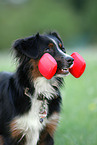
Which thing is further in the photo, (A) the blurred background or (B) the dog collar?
(A) the blurred background

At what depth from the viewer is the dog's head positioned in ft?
12.5

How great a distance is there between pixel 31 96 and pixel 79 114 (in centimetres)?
263

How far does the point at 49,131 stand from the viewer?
13.7ft

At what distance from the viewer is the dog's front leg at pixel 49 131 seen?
4.13 metres

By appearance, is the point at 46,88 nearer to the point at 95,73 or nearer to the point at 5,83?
the point at 5,83

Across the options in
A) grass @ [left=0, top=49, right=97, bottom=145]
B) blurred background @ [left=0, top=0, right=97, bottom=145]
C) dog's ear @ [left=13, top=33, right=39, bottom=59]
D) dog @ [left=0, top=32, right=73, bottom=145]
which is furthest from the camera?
blurred background @ [left=0, top=0, right=97, bottom=145]

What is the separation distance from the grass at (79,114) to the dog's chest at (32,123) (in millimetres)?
777

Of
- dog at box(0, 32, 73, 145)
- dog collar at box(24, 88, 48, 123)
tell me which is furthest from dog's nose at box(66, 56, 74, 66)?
dog collar at box(24, 88, 48, 123)

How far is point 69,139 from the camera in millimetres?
4895

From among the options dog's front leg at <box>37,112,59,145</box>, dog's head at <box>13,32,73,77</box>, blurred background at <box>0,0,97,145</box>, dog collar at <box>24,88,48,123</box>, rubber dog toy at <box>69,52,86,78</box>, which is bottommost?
dog's front leg at <box>37,112,59,145</box>

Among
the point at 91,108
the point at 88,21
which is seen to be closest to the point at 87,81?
the point at 91,108

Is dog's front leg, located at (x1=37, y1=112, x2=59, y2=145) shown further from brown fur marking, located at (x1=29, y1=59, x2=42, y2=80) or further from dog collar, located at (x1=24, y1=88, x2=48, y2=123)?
brown fur marking, located at (x1=29, y1=59, x2=42, y2=80)

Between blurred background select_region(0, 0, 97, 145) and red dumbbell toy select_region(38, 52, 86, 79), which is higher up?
blurred background select_region(0, 0, 97, 145)

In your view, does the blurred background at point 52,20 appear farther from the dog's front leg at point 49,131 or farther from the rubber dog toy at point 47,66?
the rubber dog toy at point 47,66
